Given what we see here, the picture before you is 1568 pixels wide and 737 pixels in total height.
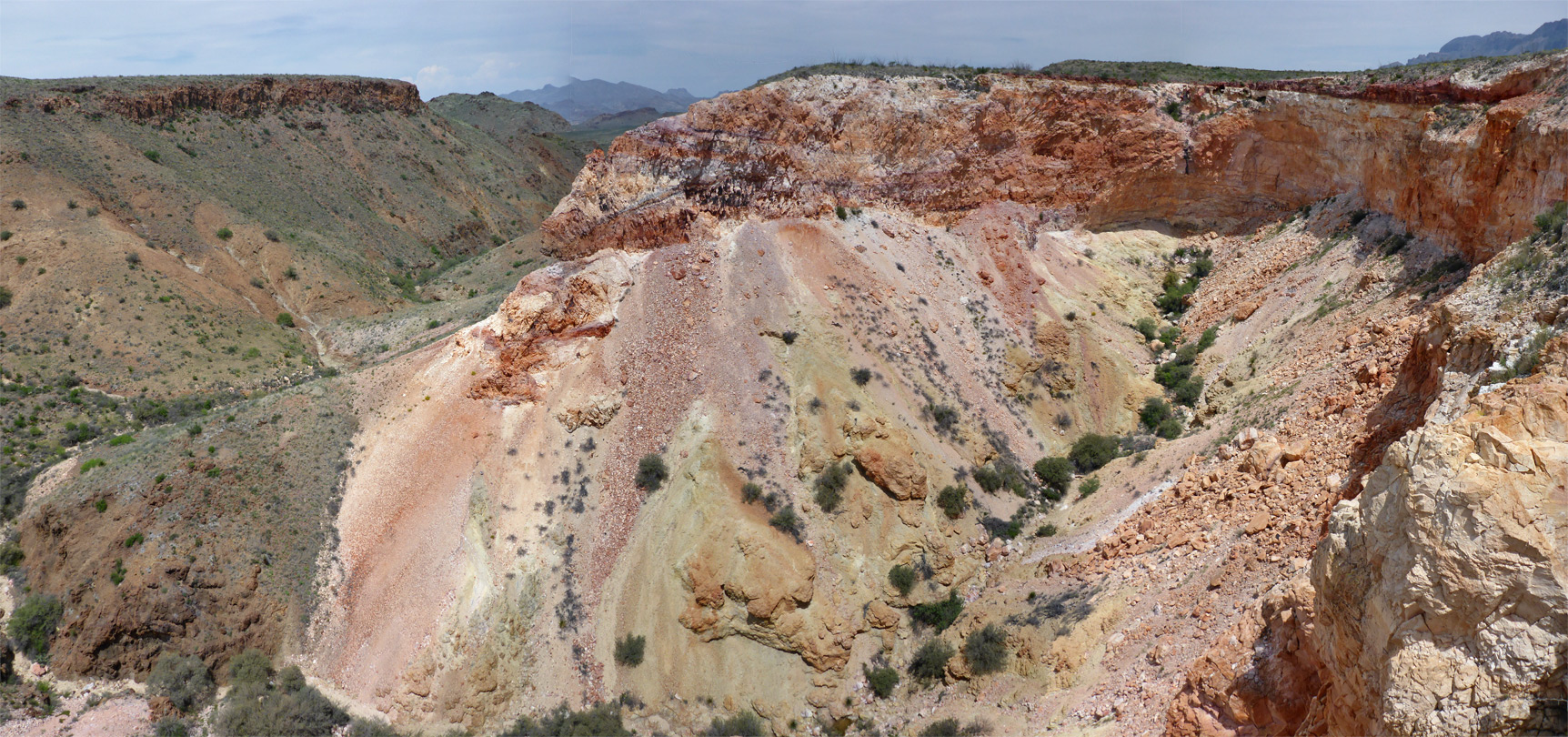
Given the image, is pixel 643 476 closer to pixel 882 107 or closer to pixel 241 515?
pixel 241 515

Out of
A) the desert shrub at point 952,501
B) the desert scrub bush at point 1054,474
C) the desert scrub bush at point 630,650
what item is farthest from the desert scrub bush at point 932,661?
the desert scrub bush at point 1054,474

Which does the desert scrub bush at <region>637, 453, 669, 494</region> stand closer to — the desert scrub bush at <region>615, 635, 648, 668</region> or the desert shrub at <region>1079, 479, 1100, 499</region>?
the desert scrub bush at <region>615, 635, 648, 668</region>

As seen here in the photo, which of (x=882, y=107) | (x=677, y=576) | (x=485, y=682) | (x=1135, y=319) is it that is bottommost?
(x=485, y=682)

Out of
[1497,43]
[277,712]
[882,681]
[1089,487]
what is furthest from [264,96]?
[1497,43]

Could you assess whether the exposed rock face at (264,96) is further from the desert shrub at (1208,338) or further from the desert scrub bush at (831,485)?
the desert shrub at (1208,338)

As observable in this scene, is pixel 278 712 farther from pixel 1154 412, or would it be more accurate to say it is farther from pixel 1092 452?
pixel 1154 412

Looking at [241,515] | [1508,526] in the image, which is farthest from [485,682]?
[1508,526]
